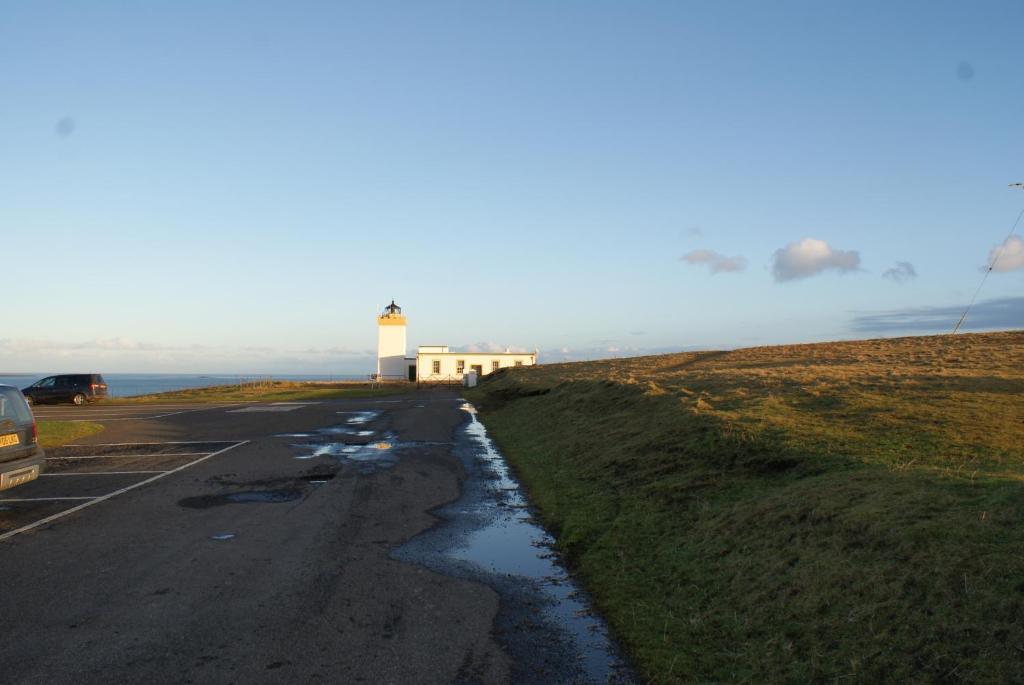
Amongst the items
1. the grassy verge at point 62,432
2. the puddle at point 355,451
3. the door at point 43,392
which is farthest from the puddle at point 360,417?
the door at point 43,392

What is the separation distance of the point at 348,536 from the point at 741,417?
24.6 feet

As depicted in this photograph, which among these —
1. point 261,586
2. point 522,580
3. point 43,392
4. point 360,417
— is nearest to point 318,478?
point 261,586

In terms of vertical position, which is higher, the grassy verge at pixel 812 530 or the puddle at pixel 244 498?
the grassy verge at pixel 812 530

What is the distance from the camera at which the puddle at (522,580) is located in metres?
5.52

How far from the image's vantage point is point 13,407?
1071cm

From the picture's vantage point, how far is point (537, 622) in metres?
6.42

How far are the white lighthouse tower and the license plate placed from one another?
221ft

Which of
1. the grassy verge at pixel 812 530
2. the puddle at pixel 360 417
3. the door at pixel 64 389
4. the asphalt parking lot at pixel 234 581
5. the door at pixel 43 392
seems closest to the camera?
the grassy verge at pixel 812 530

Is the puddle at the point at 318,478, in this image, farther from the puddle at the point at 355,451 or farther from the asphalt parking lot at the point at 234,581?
the puddle at the point at 355,451

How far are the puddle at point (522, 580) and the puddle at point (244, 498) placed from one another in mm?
2978

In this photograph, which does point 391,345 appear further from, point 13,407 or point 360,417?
point 13,407

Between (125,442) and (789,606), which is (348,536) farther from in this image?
(125,442)

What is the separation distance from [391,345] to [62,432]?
56098 millimetres

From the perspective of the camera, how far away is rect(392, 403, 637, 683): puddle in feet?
18.1
